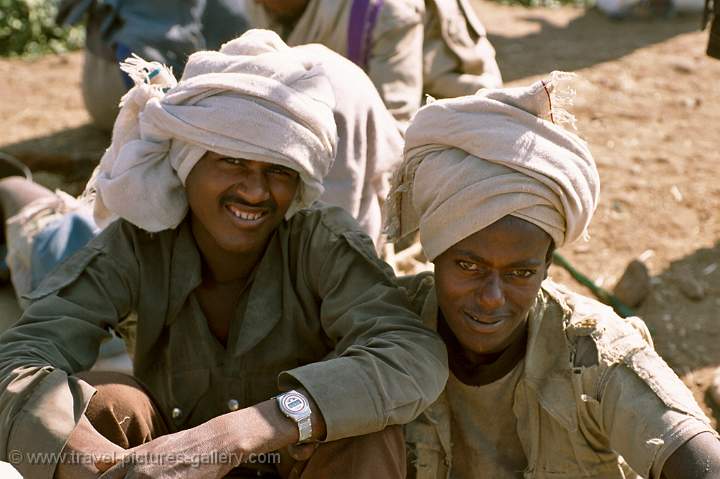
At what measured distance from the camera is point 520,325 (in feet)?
10.1

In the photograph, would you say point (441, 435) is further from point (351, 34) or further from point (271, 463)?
point (351, 34)

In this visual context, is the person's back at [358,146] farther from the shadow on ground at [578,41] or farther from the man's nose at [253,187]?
the shadow on ground at [578,41]

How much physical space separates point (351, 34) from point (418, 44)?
336mm

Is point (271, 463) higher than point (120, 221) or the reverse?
the reverse

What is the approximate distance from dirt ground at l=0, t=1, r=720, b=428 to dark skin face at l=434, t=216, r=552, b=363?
1.53 metres

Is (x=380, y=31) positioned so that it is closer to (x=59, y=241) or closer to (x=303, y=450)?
(x=59, y=241)

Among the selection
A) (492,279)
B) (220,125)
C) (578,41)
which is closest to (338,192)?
(220,125)

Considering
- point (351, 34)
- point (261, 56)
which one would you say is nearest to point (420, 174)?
point (261, 56)

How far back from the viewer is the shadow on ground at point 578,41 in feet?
25.3

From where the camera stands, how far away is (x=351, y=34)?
4.69 metres

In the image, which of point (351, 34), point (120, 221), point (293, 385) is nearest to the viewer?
point (293, 385)

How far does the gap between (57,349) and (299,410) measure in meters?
0.71

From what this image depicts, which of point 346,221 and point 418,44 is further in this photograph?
point 418,44

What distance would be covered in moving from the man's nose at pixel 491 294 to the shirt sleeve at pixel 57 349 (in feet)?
3.41
